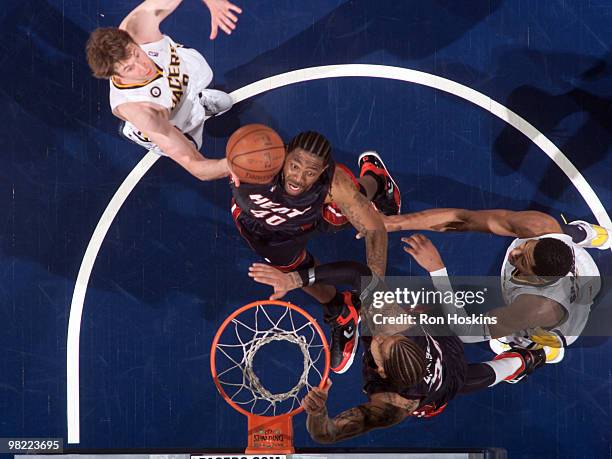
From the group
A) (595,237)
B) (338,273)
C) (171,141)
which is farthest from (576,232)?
(171,141)

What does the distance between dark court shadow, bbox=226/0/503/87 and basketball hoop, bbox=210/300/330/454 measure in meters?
2.24

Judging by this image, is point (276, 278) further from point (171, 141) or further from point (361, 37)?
point (361, 37)

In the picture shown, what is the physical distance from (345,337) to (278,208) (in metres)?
1.38

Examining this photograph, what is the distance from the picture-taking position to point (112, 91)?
6727 millimetres

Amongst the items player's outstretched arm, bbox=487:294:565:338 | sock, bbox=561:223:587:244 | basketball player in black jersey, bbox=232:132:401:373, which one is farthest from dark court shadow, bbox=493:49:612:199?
basketball player in black jersey, bbox=232:132:401:373

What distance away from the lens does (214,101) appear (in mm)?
6758

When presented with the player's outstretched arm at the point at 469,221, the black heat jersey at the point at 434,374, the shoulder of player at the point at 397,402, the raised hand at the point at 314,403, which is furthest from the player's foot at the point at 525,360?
the raised hand at the point at 314,403

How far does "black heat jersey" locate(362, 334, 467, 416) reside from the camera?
6418mm

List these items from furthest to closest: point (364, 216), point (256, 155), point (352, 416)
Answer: point (364, 216), point (352, 416), point (256, 155)

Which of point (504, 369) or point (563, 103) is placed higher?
point (563, 103)

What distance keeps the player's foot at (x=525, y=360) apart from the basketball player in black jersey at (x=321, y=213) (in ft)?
4.67

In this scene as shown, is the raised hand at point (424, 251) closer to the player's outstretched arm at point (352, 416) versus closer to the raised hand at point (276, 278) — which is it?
the raised hand at point (276, 278)

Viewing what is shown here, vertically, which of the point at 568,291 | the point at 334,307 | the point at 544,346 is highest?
the point at 334,307

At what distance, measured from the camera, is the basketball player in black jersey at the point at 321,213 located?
646 centimetres
